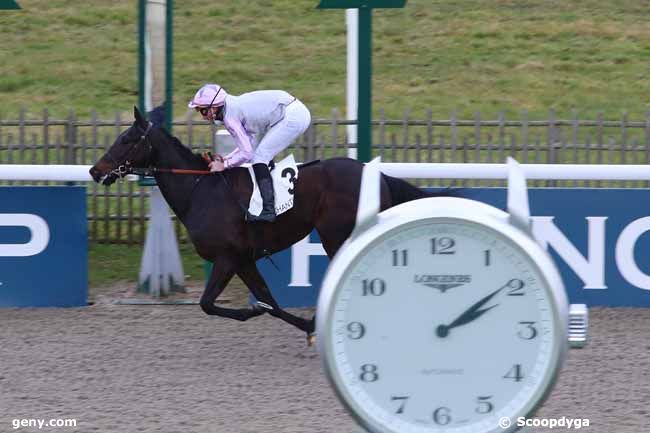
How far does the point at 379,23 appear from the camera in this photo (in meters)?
20.9

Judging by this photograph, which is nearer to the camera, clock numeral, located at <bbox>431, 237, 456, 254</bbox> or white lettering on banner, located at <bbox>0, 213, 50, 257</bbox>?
clock numeral, located at <bbox>431, 237, 456, 254</bbox>

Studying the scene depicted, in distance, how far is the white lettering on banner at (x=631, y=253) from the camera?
9.31m

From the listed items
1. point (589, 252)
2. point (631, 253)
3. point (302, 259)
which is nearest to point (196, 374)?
point (302, 259)

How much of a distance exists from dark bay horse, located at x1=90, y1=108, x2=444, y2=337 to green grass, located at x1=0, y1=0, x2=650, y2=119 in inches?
329

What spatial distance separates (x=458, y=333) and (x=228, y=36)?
16701 mm

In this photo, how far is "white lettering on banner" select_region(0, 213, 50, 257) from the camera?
9406 millimetres

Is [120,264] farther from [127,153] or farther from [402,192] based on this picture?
[402,192]

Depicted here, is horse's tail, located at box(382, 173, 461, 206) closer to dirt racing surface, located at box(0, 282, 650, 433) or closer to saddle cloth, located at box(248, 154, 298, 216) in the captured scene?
saddle cloth, located at box(248, 154, 298, 216)

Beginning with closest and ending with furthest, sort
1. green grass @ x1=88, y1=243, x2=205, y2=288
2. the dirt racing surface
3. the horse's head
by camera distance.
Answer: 1. the dirt racing surface
2. the horse's head
3. green grass @ x1=88, y1=243, x2=205, y2=288

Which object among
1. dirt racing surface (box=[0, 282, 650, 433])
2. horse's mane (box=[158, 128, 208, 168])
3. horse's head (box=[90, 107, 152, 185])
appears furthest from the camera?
horse's mane (box=[158, 128, 208, 168])

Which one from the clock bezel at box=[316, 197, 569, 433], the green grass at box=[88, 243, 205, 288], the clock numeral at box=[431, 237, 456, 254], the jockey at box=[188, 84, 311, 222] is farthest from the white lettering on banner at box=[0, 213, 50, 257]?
the clock numeral at box=[431, 237, 456, 254]

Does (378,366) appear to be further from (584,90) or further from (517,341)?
(584,90)

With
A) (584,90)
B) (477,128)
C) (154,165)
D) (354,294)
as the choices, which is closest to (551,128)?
(477,128)

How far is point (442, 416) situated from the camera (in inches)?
162
